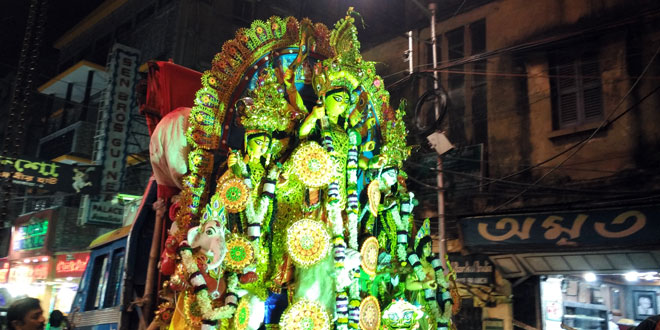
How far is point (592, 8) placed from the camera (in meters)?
8.58

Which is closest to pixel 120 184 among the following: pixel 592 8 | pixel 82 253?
pixel 82 253

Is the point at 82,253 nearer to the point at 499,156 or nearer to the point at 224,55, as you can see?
the point at 499,156

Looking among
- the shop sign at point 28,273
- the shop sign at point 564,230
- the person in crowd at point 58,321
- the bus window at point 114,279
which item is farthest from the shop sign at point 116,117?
the shop sign at point 564,230

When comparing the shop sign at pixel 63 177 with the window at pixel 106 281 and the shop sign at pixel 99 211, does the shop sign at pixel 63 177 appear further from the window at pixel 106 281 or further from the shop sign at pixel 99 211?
the window at pixel 106 281

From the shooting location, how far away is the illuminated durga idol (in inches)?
140

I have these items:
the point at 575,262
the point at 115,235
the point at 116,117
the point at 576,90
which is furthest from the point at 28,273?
the point at 576,90

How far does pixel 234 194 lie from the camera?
363 cm

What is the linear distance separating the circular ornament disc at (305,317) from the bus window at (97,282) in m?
2.64

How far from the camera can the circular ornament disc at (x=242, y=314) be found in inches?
139

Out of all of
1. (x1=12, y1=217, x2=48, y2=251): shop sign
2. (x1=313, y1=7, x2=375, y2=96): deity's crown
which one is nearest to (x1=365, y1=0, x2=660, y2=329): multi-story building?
(x1=313, y1=7, x2=375, y2=96): deity's crown

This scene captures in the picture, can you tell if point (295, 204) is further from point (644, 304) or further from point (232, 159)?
point (644, 304)

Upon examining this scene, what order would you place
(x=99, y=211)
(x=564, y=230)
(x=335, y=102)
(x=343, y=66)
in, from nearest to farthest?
1. (x=335, y=102)
2. (x=343, y=66)
3. (x=564, y=230)
4. (x=99, y=211)

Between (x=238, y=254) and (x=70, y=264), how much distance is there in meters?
13.2

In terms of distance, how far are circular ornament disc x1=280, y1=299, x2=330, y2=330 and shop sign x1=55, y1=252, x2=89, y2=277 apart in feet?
40.4
